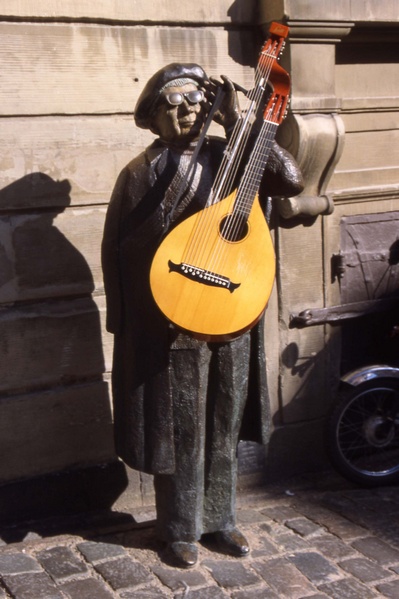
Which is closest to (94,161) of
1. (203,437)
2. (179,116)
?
(179,116)

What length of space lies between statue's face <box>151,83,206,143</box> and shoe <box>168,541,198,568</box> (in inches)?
69.6

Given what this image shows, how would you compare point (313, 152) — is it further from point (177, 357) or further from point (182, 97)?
point (177, 357)

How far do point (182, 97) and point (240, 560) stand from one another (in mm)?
2050

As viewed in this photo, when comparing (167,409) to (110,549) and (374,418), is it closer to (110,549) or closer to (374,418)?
(110,549)

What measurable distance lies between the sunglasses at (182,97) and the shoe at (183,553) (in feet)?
6.24

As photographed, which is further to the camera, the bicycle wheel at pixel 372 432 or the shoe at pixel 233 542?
the bicycle wheel at pixel 372 432

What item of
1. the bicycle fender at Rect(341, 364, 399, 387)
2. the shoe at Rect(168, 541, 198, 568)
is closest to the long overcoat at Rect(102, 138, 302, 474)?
the shoe at Rect(168, 541, 198, 568)

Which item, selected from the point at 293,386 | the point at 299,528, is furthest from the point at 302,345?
the point at 299,528

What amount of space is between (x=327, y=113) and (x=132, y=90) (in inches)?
41.8

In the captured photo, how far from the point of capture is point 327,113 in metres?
4.93

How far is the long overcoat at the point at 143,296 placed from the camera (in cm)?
382

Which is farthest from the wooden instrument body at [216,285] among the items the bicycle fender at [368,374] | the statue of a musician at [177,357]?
the bicycle fender at [368,374]

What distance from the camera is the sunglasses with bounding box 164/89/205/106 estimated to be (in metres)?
3.65

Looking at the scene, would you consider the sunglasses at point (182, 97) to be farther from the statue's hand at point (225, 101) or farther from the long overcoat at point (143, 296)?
the long overcoat at point (143, 296)
